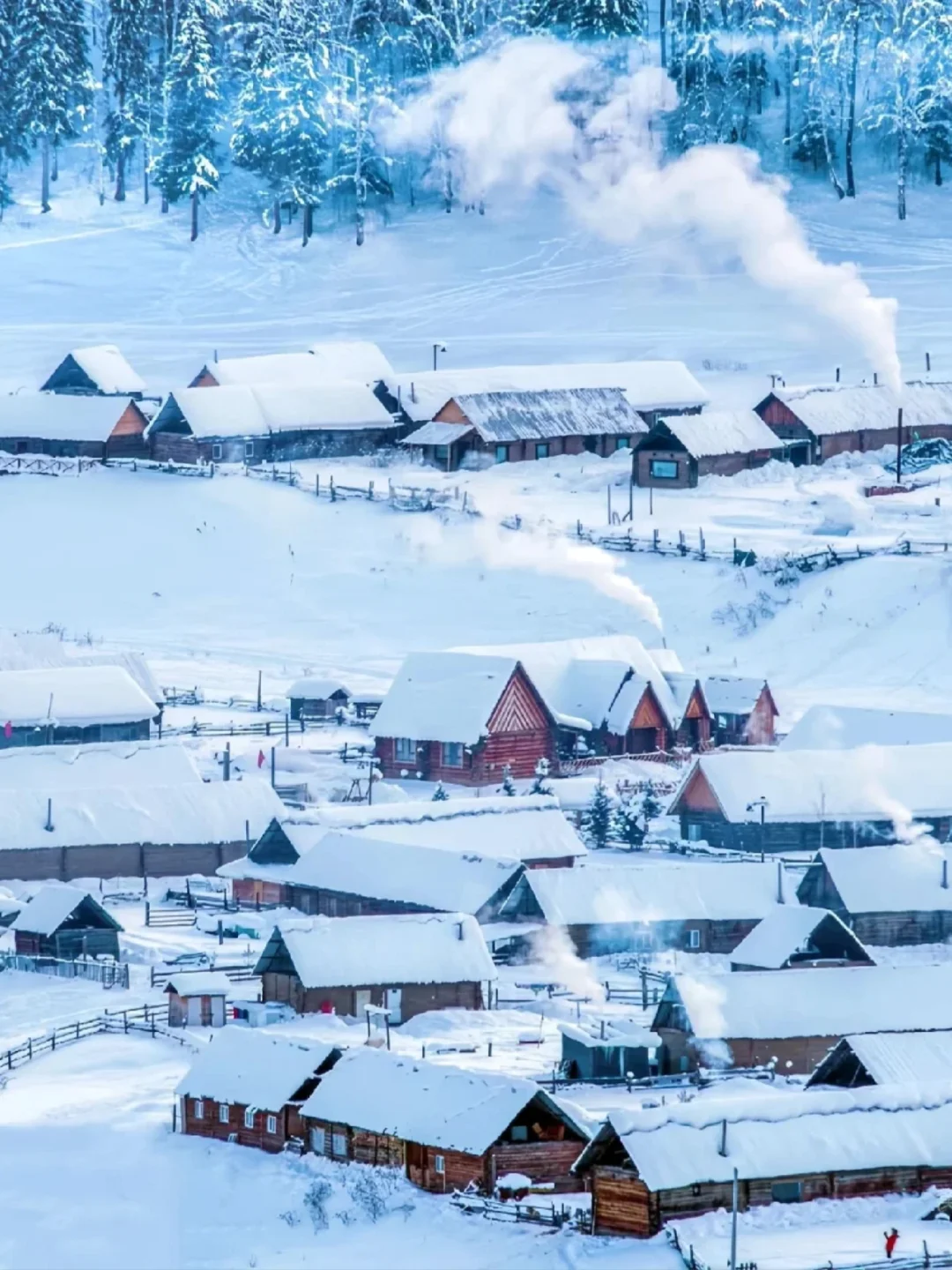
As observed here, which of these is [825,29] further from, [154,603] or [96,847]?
[96,847]

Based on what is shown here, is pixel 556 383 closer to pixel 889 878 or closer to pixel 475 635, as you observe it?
pixel 475 635

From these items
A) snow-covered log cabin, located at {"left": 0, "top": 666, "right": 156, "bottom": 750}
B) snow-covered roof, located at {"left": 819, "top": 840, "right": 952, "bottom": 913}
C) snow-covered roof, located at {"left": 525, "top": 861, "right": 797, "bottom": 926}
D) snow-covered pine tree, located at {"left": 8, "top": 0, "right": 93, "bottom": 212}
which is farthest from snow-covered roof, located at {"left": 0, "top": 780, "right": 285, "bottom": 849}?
snow-covered pine tree, located at {"left": 8, "top": 0, "right": 93, "bottom": 212}

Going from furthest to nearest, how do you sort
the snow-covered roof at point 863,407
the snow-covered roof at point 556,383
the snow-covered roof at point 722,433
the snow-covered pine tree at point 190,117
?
the snow-covered pine tree at point 190,117 → the snow-covered roof at point 556,383 → the snow-covered roof at point 863,407 → the snow-covered roof at point 722,433

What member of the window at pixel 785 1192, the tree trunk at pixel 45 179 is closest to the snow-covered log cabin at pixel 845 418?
the tree trunk at pixel 45 179

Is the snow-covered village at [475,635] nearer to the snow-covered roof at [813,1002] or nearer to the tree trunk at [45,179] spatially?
the snow-covered roof at [813,1002]

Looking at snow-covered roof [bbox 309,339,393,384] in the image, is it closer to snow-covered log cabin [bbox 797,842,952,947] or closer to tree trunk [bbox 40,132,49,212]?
tree trunk [bbox 40,132,49,212]

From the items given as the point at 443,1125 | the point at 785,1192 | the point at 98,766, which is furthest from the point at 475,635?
the point at 785,1192
